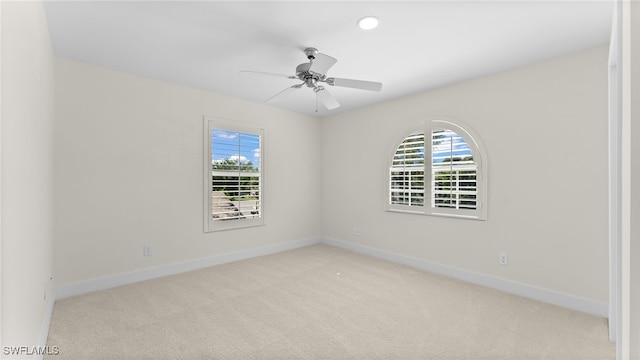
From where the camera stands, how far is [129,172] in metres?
3.38

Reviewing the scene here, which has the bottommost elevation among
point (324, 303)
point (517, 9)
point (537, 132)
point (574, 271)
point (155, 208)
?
point (324, 303)

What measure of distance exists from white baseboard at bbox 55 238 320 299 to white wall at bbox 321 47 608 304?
6.77 feet

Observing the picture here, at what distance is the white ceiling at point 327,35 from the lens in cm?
207

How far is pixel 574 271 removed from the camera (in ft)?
9.07

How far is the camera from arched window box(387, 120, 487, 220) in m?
3.44

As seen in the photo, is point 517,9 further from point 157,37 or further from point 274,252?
point 274,252

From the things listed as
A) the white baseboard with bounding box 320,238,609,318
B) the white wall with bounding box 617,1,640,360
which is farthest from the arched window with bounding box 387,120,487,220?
the white wall with bounding box 617,1,640,360

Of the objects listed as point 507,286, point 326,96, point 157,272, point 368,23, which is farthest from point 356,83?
point 157,272

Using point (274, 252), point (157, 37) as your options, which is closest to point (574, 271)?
point (274, 252)

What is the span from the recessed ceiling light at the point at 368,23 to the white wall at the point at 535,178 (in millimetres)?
1798

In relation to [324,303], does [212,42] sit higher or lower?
higher

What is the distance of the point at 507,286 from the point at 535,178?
119 centimetres

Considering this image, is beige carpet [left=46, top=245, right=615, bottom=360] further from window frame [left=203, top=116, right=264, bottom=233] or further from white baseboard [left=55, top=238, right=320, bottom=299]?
window frame [left=203, top=116, right=264, bottom=233]

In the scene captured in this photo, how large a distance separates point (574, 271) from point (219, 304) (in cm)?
340
